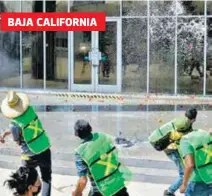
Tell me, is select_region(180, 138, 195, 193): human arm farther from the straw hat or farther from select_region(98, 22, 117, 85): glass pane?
select_region(98, 22, 117, 85): glass pane

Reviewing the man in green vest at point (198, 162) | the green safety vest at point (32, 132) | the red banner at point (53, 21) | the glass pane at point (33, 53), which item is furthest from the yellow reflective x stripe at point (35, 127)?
the glass pane at point (33, 53)

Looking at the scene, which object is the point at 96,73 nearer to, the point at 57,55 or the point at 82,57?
the point at 82,57

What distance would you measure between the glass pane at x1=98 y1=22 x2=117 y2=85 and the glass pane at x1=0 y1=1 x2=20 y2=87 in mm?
3140

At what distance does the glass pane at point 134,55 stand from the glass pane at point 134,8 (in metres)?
0.23

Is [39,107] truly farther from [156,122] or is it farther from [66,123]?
Answer: [156,122]

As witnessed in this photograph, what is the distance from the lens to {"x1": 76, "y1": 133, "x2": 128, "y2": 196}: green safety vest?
6.71 metres

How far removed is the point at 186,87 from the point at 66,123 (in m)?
6.70

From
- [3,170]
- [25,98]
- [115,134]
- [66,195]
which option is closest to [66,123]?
[115,134]

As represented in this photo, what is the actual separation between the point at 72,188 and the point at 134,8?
12051 millimetres

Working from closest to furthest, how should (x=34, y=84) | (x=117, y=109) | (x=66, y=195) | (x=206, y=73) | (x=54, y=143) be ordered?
(x=66, y=195)
(x=54, y=143)
(x=117, y=109)
(x=206, y=73)
(x=34, y=84)

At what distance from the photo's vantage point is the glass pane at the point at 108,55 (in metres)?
21.7

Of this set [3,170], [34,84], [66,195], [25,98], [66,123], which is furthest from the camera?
[34,84]

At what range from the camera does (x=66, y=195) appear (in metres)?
9.75

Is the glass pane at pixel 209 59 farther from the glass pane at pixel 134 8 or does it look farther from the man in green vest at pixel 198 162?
the man in green vest at pixel 198 162
